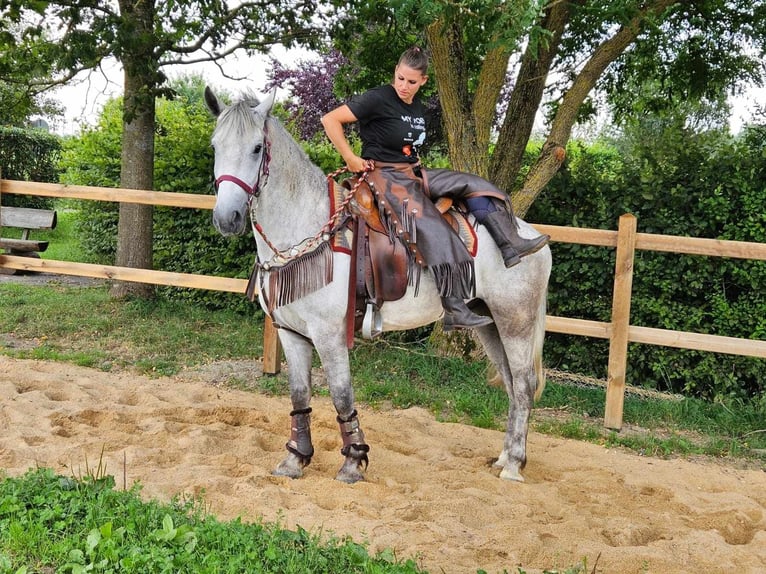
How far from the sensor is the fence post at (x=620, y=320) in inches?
210

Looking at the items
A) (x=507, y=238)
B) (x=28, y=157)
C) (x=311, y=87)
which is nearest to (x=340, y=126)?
(x=507, y=238)

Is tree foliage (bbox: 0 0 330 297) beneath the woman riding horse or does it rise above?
above

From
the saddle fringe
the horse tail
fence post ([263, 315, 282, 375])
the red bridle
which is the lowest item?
fence post ([263, 315, 282, 375])

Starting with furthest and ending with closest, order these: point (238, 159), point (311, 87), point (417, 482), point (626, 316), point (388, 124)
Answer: point (311, 87), point (626, 316), point (417, 482), point (388, 124), point (238, 159)

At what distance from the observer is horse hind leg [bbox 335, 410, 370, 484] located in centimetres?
391

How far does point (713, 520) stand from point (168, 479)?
2960mm

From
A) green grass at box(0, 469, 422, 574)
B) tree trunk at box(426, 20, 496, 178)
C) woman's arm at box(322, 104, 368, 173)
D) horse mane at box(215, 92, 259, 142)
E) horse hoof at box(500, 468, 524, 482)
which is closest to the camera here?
green grass at box(0, 469, 422, 574)

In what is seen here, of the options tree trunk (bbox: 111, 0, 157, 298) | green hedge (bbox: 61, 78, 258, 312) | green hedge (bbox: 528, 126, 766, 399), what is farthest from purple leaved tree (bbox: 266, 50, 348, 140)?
green hedge (bbox: 528, 126, 766, 399)

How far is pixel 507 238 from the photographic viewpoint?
405 centimetres

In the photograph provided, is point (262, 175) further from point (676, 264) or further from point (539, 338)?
point (676, 264)

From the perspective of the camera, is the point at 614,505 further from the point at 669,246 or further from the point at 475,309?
the point at 669,246

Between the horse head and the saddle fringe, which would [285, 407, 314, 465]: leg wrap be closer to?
the saddle fringe

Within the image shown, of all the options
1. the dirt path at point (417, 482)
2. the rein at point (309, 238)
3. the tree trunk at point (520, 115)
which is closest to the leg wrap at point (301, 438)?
the dirt path at point (417, 482)

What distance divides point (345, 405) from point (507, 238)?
4.52 ft
